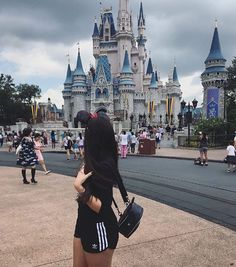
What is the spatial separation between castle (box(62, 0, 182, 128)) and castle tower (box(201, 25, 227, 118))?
33897mm

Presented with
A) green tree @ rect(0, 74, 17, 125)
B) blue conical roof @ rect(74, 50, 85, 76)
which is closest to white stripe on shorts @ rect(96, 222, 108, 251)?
green tree @ rect(0, 74, 17, 125)

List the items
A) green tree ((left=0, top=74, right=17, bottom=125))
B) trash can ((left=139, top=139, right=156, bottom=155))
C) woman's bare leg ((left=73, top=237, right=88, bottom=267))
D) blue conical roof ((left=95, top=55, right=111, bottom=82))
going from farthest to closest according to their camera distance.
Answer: blue conical roof ((left=95, top=55, right=111, bottom=82)), green tree ((left=0, top=74, right=17, bottom=125)), trash can ((left=139, top=139, right=156, bottom=155)), woman's bare leg ((left=73, top=237, right=88, bottom=267))

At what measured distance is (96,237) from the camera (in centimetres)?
233

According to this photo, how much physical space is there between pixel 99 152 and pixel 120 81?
78431mm

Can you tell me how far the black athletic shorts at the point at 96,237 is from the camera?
2.33 m

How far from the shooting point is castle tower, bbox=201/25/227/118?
38.8 m

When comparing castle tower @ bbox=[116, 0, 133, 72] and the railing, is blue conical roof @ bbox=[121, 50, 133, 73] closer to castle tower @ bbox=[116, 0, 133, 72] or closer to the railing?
castle tower @ bbox=[116, 0, 133, 72]

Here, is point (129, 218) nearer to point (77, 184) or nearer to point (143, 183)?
point (77, 184)

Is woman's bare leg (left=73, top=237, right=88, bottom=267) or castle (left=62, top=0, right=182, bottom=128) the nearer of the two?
woman's bare leg (left=73, top=237, right=88, bottom=267)

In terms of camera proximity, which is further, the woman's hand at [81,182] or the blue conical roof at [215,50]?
the blue conical roof at [215,50]

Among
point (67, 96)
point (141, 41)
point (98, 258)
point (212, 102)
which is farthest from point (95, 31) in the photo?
point (98, 258)

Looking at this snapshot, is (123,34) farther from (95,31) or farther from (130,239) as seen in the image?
(130,239)

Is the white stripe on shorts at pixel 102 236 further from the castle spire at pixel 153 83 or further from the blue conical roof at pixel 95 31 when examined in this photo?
the blue conical roof at pixel 95 31

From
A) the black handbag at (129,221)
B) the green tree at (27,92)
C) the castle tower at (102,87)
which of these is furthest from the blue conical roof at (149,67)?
the black handbag at (129,221)
